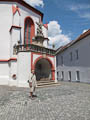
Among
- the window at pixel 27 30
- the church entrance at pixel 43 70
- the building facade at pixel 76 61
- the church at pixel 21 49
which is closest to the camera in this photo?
the church at pixel 21 49

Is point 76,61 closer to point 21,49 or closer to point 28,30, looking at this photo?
point 28,30

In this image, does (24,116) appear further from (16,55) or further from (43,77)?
(43,77)

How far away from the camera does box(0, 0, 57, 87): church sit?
12.2m

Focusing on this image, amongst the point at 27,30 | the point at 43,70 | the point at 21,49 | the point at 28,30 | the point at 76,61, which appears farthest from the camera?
the point at 76,61

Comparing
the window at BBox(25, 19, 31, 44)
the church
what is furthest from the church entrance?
the window at BBox(25, 19, 31, 44)

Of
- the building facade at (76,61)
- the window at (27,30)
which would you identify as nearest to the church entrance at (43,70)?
the window at (27,30)

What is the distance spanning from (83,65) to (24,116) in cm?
1504

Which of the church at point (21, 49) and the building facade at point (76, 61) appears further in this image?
the building facade at point (76, 61)

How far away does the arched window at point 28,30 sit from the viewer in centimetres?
1685

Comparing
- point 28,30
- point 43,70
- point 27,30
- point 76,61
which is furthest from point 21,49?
point 76,61

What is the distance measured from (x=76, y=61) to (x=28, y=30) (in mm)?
10034

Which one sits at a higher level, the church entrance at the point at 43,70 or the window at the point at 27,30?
the window at the point at 27,30

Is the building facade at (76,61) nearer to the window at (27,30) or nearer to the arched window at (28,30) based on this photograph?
the arched window at (28,30)

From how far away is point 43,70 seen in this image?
53.6ft
